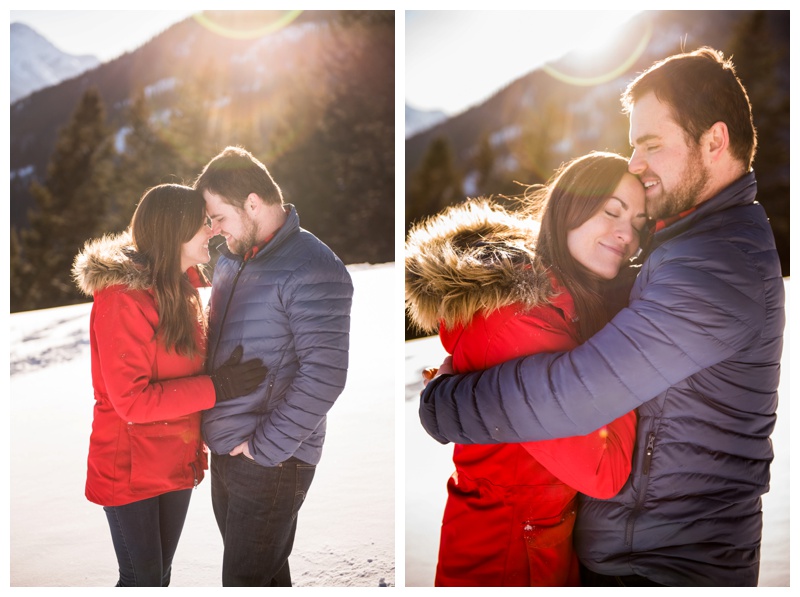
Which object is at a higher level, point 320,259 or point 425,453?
point 320,259

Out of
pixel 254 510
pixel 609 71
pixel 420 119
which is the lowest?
pixel 254 510

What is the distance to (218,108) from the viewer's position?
245cm

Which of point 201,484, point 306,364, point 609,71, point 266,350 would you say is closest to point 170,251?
point 266,350

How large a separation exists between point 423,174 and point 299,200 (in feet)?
1.79

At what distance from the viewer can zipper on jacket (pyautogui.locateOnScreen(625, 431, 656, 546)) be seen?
5.33 ft

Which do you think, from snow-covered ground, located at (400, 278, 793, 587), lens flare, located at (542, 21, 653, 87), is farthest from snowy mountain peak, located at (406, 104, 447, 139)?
snow-covered ground, located at (400, 278, 793, 587)

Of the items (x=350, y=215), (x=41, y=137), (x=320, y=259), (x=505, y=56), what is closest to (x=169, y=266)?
(x=320, y=259)

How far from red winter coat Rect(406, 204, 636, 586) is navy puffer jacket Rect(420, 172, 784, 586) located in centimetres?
6

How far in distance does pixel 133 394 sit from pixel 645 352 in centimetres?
144

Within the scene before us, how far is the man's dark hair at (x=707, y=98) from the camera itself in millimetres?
1659

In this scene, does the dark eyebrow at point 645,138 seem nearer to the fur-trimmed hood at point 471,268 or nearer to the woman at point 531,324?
the woman at point 531,324

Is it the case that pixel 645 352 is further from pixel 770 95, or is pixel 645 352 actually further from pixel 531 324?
pixel 770 95

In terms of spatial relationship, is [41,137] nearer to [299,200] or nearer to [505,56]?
[299,200]

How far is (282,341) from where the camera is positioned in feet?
6.71
